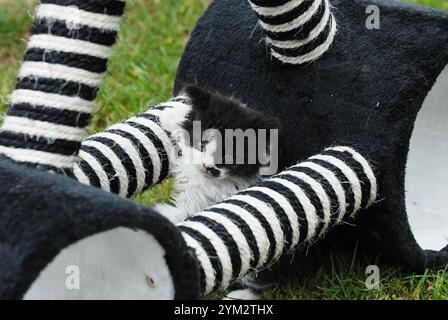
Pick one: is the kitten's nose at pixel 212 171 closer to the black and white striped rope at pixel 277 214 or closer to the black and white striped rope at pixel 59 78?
the black and white striped rope at pixel 277 214

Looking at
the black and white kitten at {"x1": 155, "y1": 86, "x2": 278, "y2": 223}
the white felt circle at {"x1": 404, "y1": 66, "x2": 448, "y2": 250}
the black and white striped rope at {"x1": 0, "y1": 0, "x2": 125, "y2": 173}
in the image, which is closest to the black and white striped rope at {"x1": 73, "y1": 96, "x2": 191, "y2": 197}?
the black and white kitten at {"x1": 155, "y1": 86, "x2": 278, "y2": 223}

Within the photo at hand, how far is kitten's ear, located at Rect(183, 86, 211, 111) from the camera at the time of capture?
1.78 metres

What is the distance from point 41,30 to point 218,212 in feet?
1.42

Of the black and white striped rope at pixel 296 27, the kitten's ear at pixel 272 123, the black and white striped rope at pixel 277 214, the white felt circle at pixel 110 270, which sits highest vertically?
the black and white striped rope at pixel 296 27

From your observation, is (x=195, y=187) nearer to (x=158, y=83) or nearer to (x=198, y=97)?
(x=198, y=97)

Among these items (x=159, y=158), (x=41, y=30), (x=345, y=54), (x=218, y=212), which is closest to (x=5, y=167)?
(x=41, y=30)

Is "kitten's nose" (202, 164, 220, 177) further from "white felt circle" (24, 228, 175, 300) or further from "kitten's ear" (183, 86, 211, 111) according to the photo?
"white felt circle" (24, 228, 175, 300)

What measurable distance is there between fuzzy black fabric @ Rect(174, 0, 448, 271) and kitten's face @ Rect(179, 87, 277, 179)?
0.13m

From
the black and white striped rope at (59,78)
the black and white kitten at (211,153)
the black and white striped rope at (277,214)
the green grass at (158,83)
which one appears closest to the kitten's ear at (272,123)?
the black and white kitten at (211,153)

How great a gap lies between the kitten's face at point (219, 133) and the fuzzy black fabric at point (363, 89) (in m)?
0.13

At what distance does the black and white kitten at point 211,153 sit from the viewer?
1.72 meters

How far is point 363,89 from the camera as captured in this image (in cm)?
179

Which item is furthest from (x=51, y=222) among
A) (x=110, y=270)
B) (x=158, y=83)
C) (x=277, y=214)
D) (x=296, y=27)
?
(x=158, y=83)
